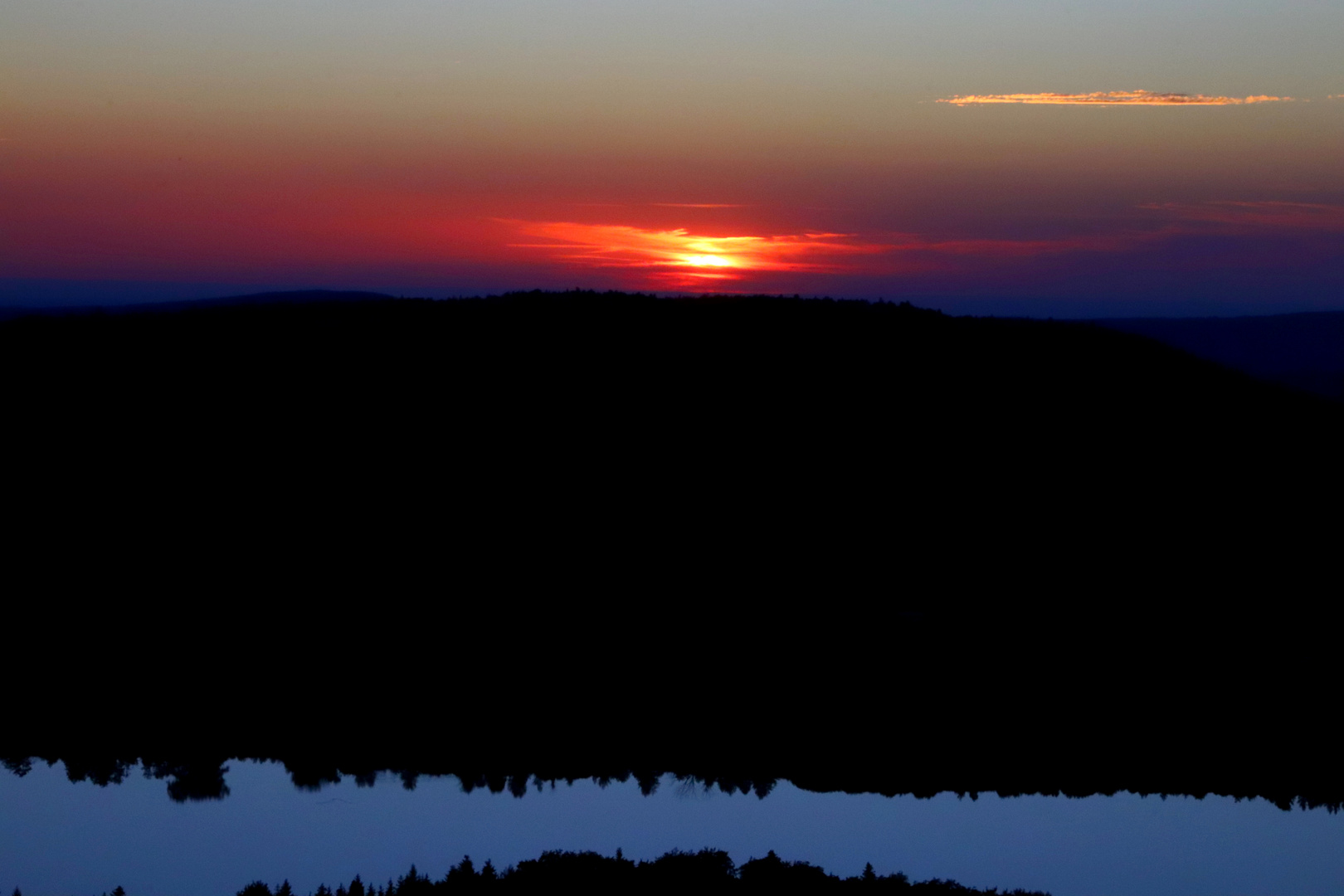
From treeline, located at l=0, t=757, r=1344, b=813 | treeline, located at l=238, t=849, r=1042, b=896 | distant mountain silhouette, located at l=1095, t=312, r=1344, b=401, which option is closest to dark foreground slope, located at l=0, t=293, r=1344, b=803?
treeline, located at l=0, t=757, r=1344, b=813

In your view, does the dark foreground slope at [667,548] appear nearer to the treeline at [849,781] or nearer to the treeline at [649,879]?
the treeline at [849,781]

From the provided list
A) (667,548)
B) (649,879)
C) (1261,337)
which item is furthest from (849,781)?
(1261,337)

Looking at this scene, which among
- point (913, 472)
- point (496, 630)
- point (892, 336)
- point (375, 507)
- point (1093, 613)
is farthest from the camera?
point (892, 336)

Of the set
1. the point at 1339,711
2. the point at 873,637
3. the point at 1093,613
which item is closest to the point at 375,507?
the point at 873,637

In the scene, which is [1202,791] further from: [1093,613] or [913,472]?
[913,472]

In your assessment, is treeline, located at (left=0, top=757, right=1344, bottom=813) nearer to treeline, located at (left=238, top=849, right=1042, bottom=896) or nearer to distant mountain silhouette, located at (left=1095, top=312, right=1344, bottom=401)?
treeline, located at (left=238, top=849, right=1042, bottom=896)

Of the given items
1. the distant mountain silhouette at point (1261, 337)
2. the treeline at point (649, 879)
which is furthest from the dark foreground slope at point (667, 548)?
the distant mountain silhouette at point (1261, 337)

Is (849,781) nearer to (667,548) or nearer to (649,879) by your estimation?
(649,879)
